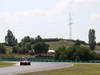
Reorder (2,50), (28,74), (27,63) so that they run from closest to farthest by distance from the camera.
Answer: (28,74)
(27,63)
(2,50)

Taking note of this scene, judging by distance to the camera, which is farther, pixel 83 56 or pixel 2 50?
pixel 2 50

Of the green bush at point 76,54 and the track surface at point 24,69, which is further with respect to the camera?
the green bush at point 76,54

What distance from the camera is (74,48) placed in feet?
482

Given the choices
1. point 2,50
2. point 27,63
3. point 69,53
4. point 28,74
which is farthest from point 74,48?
point 28,74

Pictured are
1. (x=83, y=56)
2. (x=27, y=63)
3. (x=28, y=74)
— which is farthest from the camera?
(x=83, y=56)

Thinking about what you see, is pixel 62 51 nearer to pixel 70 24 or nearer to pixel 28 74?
pixel 70 24

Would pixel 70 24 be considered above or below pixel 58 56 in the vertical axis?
above

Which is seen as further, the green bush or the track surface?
the green bush

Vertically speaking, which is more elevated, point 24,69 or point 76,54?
point 76,54

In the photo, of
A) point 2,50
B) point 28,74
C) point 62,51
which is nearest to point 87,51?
point 62,51

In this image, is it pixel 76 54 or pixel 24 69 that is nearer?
pixel 24 69

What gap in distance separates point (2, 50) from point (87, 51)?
224 ft

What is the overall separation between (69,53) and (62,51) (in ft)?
17.2

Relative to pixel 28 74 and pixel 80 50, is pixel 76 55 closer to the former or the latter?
pixel 80 50
